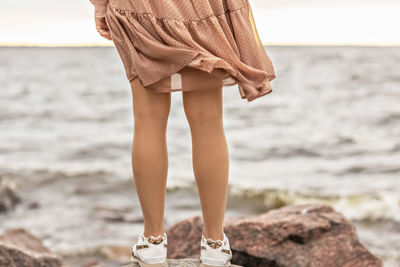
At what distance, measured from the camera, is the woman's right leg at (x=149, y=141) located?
91.9 inches

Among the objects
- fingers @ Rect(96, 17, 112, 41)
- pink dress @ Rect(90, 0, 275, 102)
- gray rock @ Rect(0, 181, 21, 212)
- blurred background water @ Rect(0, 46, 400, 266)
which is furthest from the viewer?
gray rock @ Rect(0, 181, 21, 212)

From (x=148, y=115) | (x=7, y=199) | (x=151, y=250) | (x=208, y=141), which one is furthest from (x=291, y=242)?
(x=7, y=199)

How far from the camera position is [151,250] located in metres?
2.52

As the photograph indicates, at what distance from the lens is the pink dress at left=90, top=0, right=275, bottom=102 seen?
2.20 meters

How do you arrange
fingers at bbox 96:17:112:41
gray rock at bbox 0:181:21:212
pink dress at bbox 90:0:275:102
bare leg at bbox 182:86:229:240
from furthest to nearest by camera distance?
1. gray rock at bbox 0:181:21:212
2. fingers at bbox 96:17:112:41
3. bare leg at bbox 182:86:229:240
4. pink dress at bbox 90:0:275:102

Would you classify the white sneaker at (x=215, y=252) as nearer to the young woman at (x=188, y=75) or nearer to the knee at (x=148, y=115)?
the young woman at (x=188, y=75)

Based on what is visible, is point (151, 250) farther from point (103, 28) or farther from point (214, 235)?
point (103, 28)

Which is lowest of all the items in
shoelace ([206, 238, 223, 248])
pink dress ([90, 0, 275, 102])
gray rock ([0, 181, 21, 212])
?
gray rock ([0, 181, 21, 212])

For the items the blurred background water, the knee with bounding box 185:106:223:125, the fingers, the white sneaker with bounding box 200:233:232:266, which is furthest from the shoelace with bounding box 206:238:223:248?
the blurred background water

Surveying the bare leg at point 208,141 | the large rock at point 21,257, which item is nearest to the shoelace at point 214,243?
the bare leg at point 208,141

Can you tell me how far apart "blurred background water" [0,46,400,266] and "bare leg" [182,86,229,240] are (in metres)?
3.68

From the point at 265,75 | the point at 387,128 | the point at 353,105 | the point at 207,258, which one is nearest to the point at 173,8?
the point at 265,75

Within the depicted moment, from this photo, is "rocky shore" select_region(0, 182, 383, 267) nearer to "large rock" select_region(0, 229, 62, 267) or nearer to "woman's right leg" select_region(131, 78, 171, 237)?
"large rock" select_region(0, 229, 62, 267)

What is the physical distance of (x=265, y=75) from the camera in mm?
2330
